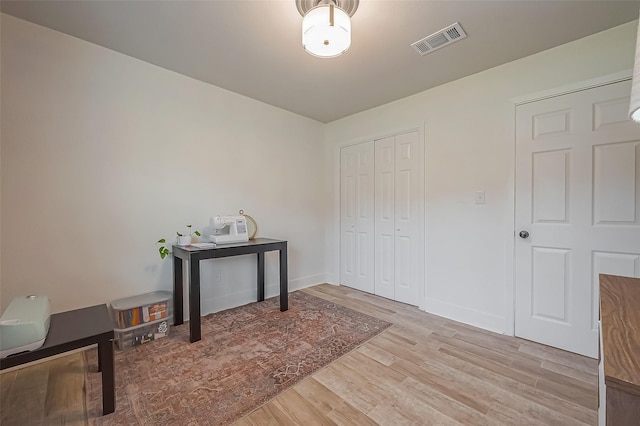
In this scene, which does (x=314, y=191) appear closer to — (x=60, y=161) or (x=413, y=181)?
(x=413, y=181)

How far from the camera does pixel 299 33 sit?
1967 mm

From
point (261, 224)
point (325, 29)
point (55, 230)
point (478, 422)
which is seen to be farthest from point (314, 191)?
point (478, 422)

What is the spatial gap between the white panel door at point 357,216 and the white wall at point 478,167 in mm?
753

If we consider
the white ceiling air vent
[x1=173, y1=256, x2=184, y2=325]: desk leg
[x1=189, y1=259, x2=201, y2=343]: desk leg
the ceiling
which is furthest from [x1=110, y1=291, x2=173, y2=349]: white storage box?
the white ceiling air vent

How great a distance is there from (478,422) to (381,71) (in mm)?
2729

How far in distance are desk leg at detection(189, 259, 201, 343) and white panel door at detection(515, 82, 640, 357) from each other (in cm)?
280

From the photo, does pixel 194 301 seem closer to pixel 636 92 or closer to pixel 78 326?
pixel 78 326

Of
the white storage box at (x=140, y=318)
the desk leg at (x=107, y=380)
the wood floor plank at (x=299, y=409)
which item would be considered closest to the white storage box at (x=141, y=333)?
the white storage box at (x=140, y=318)

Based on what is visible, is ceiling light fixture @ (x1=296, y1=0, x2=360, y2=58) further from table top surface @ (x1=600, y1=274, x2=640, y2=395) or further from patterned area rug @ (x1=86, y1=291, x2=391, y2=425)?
patterned area rug @ (x1=86, y1=291, x2=391, y2=425)

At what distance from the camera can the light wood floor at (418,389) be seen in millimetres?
1442

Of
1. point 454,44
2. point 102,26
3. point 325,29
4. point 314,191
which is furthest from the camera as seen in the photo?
point 314,191

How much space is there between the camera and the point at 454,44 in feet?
6.88

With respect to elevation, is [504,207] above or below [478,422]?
above

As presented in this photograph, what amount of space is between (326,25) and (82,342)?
7.27 feet
